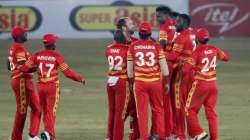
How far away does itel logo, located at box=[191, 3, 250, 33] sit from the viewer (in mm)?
46031

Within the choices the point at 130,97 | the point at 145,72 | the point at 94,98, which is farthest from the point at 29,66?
the point at 94,98

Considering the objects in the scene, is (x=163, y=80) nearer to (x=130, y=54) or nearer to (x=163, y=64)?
(x=163, y=64)

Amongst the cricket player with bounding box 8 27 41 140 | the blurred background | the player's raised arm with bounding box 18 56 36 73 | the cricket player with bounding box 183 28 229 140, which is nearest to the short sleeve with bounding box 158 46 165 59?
the cricket player with bounding box 183 28 229 140

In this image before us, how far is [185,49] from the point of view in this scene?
18.7 m

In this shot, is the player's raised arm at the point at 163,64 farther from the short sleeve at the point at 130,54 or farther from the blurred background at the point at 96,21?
the blurred background at the point at 96,21

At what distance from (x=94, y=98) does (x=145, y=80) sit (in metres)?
8.93

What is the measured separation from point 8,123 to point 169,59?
16.0 ft

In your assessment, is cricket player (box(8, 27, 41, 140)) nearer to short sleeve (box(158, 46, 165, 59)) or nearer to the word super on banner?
short sleeve (box(158, 46, 165, 59))

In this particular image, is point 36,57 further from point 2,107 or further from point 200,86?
point 2,107

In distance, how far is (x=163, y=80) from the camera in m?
17.8

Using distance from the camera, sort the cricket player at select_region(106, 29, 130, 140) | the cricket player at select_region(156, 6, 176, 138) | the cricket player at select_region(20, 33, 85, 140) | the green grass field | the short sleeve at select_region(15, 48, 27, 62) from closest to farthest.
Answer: the cricket player at select_region(106, 29, 130, 140) < the cricket player at select_region(20, 33, 85, 140) < the short sleeve at select_region(15, 48, 27, 62) < the cricket player at select_region(156, 6, 176, 138) < the green grass field

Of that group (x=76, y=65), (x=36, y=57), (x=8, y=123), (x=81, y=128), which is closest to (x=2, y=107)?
(x=8, y=123)

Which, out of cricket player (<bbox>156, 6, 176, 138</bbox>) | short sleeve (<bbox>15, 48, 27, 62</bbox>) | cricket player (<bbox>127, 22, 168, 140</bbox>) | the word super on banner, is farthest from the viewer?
the word super on banner

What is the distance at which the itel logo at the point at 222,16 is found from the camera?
4603 centimetres
